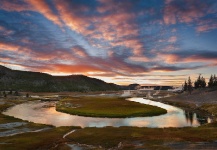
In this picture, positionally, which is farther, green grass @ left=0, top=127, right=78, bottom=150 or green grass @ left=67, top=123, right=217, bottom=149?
green grass @ left=0, top=127, right=78, bottom=150

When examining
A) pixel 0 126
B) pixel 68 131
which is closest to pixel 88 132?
pixel 68 131

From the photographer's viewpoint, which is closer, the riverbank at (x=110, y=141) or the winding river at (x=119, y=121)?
the riverbank at (x=110, y=141)

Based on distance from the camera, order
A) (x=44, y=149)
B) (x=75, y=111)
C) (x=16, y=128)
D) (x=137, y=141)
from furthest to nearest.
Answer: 1. (x=75, y=111)
2. (x=16, y=128)
3. (x=137, y=141)
4. (x=44, y=149)

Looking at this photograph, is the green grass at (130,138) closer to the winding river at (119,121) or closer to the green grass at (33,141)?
the green grass at (33,141)

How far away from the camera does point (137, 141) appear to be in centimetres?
4888

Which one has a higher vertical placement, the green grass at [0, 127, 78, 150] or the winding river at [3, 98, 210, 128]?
the winding river at [3, 98, 210, 128]

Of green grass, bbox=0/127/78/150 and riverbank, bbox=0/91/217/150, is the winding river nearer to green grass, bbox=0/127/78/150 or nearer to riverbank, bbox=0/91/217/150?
riverbank, bbox=0/91/217/150

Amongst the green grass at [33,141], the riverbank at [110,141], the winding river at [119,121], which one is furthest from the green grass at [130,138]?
the winding river at [119,121]

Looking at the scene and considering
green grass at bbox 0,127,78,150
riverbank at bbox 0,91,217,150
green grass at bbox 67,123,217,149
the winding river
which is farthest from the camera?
the winding river

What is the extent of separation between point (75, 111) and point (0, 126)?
4392 centimetres

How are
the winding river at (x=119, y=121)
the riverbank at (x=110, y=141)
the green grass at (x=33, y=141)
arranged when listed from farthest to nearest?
the winding river at (x=119, y=121), the green grass at (x=33, y=141), the riverbank at (x=110, y=141)

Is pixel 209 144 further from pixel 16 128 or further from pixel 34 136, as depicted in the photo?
pixel 16 128

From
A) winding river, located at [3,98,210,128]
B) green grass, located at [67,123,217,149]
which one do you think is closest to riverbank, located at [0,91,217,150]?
green grass, located at [67,123,217,149]

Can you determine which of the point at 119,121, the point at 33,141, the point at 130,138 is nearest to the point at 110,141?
the point at 130,138
